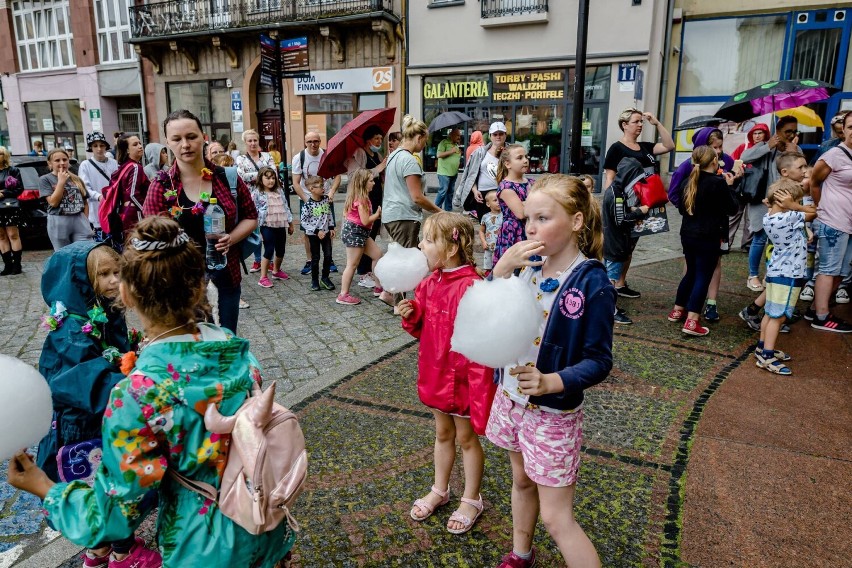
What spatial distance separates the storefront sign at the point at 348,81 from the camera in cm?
1828

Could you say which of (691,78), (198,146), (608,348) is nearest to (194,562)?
(608,348)

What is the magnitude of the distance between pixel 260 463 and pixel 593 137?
16.3 metres

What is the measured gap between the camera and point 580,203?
210 centimetres

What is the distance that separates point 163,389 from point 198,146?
2400mm

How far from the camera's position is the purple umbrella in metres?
7.12

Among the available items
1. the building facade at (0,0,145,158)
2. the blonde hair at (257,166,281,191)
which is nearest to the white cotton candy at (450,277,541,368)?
the blonde hair at (257,166,281,191)

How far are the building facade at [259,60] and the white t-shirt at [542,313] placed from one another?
17.0 m

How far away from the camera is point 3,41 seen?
949 inches

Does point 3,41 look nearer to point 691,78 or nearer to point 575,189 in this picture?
point 691,78

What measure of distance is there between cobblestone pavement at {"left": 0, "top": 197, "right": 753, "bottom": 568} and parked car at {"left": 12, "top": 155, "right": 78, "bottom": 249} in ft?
12.8

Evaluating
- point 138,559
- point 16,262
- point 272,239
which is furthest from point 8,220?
point 138,559

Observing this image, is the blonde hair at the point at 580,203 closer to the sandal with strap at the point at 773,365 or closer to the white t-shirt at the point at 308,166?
the sandal with strap at the point at 773,365

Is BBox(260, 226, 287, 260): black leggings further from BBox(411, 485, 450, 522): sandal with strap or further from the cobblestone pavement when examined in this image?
BBox(411, 485, 450, 522): sandal with strap

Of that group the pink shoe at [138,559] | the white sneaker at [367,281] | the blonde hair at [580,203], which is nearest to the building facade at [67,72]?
the white sneaker at [367,281]
